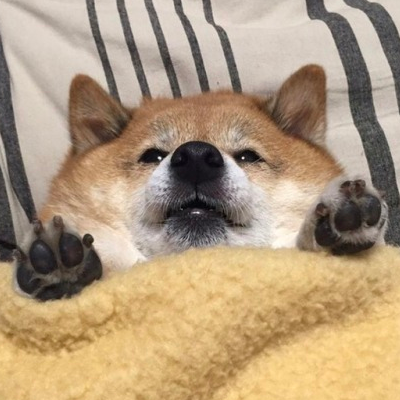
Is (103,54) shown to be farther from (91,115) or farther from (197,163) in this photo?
(197,163)

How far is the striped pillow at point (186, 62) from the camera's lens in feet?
5.98

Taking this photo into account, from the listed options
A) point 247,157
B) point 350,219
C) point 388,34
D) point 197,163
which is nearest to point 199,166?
point 197,163

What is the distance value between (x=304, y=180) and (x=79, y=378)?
2.30 ft

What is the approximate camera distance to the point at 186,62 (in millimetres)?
1886

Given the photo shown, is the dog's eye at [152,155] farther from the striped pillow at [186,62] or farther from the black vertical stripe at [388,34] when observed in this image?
the black vertical stripe at [388,34]

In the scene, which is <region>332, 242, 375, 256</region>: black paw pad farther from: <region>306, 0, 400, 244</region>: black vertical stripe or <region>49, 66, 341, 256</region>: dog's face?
<region>306, 0, 400, 244</region>: black vertical stripe

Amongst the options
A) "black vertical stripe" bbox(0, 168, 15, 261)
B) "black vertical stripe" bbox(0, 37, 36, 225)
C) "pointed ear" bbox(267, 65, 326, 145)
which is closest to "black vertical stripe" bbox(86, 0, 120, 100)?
"black vertical stripe" bbox(0, 37, 36, 225)

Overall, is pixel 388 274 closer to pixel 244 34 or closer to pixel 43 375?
pixel 43 375

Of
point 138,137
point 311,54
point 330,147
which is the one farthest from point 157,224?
point 311,54

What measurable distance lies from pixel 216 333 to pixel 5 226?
967mm

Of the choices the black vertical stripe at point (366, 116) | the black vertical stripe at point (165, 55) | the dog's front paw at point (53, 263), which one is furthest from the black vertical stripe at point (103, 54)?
the dog's front paw at point (53, 263)

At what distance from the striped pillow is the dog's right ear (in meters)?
0.20

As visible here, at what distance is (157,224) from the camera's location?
1.31 meters

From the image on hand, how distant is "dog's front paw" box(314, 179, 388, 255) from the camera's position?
1.04 meters
